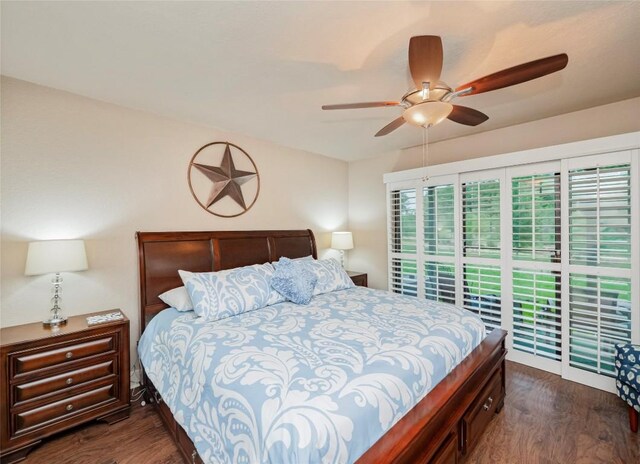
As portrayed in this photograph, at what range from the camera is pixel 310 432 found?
103 cm

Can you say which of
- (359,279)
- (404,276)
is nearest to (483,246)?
(404,276)

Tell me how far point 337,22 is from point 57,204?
7.95ft

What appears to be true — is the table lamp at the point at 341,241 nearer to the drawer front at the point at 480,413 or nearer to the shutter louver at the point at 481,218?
the shutter louver at the point at 481,218

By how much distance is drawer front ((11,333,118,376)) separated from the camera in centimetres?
179

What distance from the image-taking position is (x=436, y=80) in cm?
165

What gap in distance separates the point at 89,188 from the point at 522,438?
376 cm

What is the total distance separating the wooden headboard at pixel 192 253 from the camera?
2549mm

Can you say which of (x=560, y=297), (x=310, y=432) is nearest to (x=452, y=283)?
(x=560, y=297)

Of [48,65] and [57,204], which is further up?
[48,65]

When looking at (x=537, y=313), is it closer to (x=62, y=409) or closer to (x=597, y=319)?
(x=597, y=319)

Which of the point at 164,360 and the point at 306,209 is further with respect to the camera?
the point at 306,209

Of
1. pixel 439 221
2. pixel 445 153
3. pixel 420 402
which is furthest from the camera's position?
pixel 445 153

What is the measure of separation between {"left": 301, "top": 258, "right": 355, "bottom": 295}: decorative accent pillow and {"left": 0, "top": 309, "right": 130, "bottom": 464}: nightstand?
1639 millimetres

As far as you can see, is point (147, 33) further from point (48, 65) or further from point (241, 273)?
point (241, 273)
